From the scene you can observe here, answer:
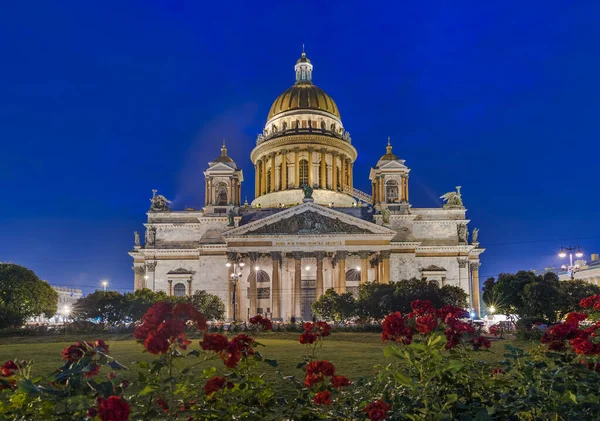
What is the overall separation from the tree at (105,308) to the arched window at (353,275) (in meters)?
24.4

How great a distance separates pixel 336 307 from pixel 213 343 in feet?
116

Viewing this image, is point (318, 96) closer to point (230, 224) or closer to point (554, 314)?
point (230, 224)

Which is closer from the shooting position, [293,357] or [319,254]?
[293,357]

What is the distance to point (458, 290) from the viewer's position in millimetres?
39875

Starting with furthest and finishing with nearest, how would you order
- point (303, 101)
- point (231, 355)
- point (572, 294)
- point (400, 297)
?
point (303, 101) → point (572, 294) → point (400, 297) → point (231, 355)

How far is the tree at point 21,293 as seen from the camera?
4188 centimetres

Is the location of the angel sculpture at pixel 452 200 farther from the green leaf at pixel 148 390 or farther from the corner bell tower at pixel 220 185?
the green leaf at pixel 148 390

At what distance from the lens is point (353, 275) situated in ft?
184

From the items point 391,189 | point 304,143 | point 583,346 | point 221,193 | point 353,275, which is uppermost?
point 304,143

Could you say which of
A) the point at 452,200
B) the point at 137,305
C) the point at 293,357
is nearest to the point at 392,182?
the point at 452,200

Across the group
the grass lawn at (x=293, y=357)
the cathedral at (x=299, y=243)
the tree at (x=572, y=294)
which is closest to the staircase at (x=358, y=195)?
the cathedral at (x=299, y=243)

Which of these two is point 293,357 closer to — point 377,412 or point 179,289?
point 377,412

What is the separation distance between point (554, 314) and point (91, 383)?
3599 centimetres

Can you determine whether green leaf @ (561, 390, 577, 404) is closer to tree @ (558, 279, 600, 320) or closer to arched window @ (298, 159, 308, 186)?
tree @ (558, 279, 600, 320)
